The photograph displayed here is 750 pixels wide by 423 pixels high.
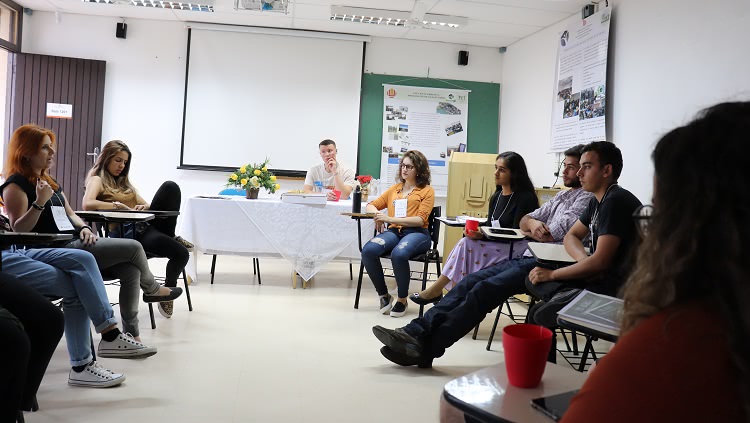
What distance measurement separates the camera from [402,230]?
4469 mm

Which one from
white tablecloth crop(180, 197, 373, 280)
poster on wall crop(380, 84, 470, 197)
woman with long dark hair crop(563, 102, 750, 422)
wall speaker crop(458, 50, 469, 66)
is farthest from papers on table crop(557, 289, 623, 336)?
wall speaker crop(458, 50, 469, 66)

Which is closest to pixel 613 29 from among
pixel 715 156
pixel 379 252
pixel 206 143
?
pixel 379 252

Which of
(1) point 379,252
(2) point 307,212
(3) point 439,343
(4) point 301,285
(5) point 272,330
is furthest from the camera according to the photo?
(4) point 301,285

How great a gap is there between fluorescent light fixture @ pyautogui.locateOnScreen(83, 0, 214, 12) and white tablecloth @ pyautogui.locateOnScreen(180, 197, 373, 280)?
219cm

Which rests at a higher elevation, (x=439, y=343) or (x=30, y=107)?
(x=30, y=107)

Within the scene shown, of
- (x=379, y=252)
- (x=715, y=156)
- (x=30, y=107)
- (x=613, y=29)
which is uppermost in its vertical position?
(x=613, y=29)

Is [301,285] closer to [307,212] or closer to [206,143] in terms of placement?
[307,212]

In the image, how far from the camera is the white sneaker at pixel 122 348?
2.86 metres

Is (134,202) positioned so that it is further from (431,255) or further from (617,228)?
(617,228)

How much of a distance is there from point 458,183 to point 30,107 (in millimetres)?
A: 4731

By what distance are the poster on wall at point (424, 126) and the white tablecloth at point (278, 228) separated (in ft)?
7.56

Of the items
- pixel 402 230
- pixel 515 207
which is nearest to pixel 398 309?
pixel 402 230

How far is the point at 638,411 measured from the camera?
1.93 feet

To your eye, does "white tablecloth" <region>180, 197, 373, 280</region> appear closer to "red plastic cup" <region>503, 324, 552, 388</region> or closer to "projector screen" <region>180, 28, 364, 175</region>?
"projector screen" <region>180, 28, 364, 175</region>
